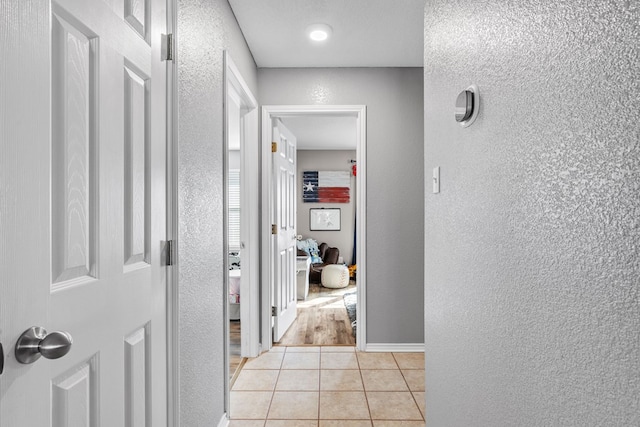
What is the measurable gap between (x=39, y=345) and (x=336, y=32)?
2.55m

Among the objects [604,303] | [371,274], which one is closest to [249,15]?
[371,274]

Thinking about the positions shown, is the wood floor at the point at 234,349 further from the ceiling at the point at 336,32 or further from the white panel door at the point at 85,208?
the ceiling at the point at 336,32

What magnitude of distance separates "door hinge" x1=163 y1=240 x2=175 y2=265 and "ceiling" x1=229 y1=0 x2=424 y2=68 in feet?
5.38

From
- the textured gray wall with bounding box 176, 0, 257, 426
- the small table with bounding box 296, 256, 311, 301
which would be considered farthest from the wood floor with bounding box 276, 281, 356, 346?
the textured gray wall with bounding box 176, 0, 257, 426

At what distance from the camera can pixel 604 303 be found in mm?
661

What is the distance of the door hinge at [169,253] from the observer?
1.38 m

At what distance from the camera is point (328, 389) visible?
8.54 ft

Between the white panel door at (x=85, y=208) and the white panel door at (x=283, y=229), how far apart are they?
6.81 ft

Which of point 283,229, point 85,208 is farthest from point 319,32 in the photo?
point 85,208

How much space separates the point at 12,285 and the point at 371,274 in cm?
281

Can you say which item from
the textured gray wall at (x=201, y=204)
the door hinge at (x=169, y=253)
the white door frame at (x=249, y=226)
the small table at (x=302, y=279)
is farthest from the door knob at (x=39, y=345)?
the small table at (x=302, y=279)

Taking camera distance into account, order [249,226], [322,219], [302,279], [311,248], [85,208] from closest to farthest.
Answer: [85,208] → [249,226] → [302,279] → [311,248] → [322,219]

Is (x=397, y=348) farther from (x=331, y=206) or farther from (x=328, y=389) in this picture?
(x=331, y=206)

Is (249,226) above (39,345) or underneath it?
above
